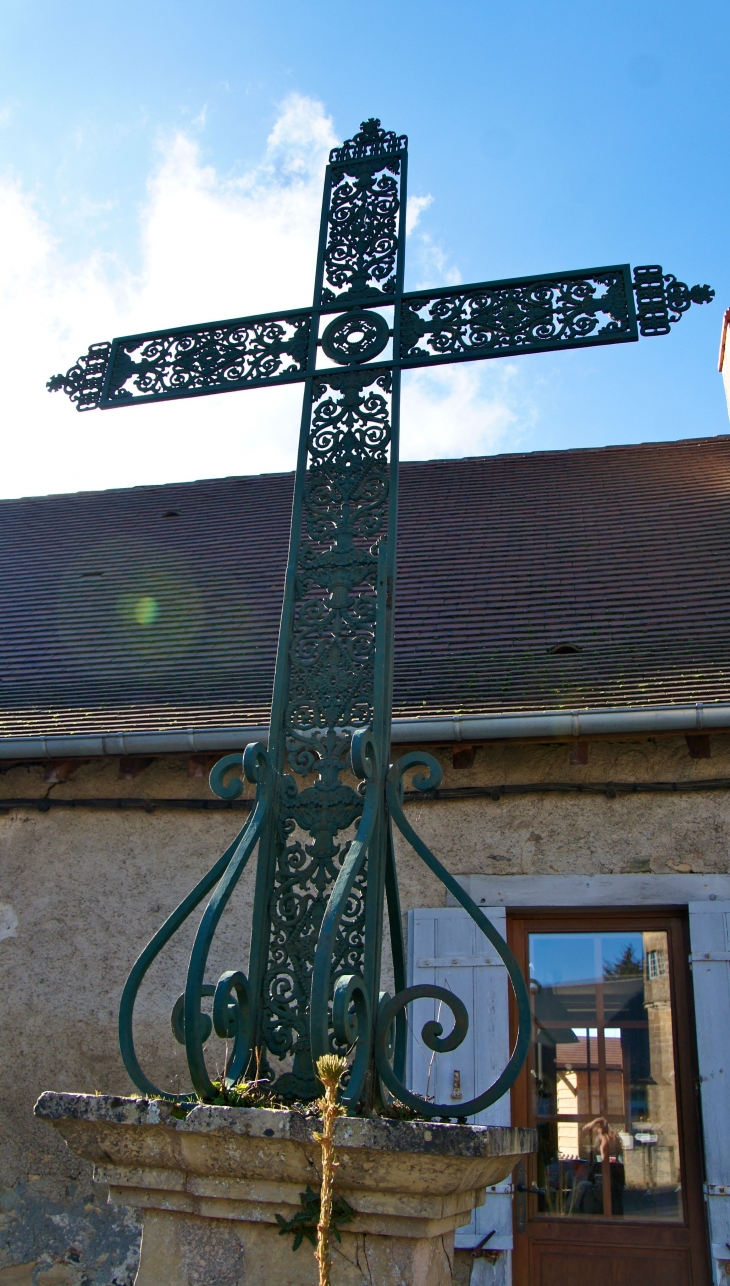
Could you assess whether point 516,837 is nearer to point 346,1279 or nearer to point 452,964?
point 452,964

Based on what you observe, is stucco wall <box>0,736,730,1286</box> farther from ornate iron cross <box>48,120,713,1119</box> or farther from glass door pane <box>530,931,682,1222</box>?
ornate iron cross <box>48,120,713,1119</box>

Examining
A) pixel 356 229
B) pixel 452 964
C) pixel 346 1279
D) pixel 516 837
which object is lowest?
pixel 346 1279

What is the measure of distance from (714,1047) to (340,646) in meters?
3.07

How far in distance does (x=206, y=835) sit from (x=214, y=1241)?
363cm

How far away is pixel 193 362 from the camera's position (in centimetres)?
315

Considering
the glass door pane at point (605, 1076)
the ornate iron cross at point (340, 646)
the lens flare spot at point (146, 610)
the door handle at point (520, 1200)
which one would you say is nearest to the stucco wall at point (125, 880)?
the glass door pane at point (605, 1076)

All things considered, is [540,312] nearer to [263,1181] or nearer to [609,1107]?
[263,1181]

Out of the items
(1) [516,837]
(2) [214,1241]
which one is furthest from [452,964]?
(2) [214,1241]

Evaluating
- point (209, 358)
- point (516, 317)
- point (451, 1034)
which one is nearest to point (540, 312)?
point (516, 317)

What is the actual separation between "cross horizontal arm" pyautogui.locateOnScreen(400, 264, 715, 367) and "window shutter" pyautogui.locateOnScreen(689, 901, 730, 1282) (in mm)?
2943

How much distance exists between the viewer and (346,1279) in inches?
69.6

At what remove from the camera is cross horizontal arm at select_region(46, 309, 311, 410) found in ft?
10.1

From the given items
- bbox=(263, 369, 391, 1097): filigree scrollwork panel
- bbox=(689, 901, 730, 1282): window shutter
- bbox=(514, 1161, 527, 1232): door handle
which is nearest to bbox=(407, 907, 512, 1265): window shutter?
bbox=(514, 1161, 527, 1232): door handle

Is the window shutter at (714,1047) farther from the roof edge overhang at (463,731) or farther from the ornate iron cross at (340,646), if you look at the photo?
the ornate iron cross at (340,646)
